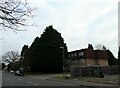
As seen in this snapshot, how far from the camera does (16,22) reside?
1253 centimetres

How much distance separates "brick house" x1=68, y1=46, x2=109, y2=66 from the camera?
115312mm

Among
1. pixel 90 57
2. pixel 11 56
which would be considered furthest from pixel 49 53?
pixel 11 56

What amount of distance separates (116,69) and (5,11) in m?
60.8

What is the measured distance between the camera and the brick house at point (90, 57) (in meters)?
115

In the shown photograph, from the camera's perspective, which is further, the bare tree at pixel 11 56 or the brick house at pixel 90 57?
the bare tree at pixel 11 56

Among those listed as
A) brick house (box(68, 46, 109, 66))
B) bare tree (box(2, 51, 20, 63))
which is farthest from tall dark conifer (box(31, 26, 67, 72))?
bare tree (box(2, 51, 20, 63))

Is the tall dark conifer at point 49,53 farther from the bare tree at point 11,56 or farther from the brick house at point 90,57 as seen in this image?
the bare tree at point 11,56

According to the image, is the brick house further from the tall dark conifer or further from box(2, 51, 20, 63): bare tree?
box(2, 51, 20, 63): bare tree

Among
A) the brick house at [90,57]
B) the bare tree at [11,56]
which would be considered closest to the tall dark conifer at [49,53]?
the brick house at [90,57]

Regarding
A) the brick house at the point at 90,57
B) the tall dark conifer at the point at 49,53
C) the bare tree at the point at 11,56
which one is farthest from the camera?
the bare tree at the point at 11,56

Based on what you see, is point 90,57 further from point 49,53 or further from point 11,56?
point 11,56

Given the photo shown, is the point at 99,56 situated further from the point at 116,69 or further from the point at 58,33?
the point at 116,69

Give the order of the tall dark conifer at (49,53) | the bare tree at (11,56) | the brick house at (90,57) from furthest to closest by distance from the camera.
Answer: the bare tree at (11,56) < the brick house at (90,57) < the tall dark conifer at (49,53)

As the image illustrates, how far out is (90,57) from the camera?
117 metres
